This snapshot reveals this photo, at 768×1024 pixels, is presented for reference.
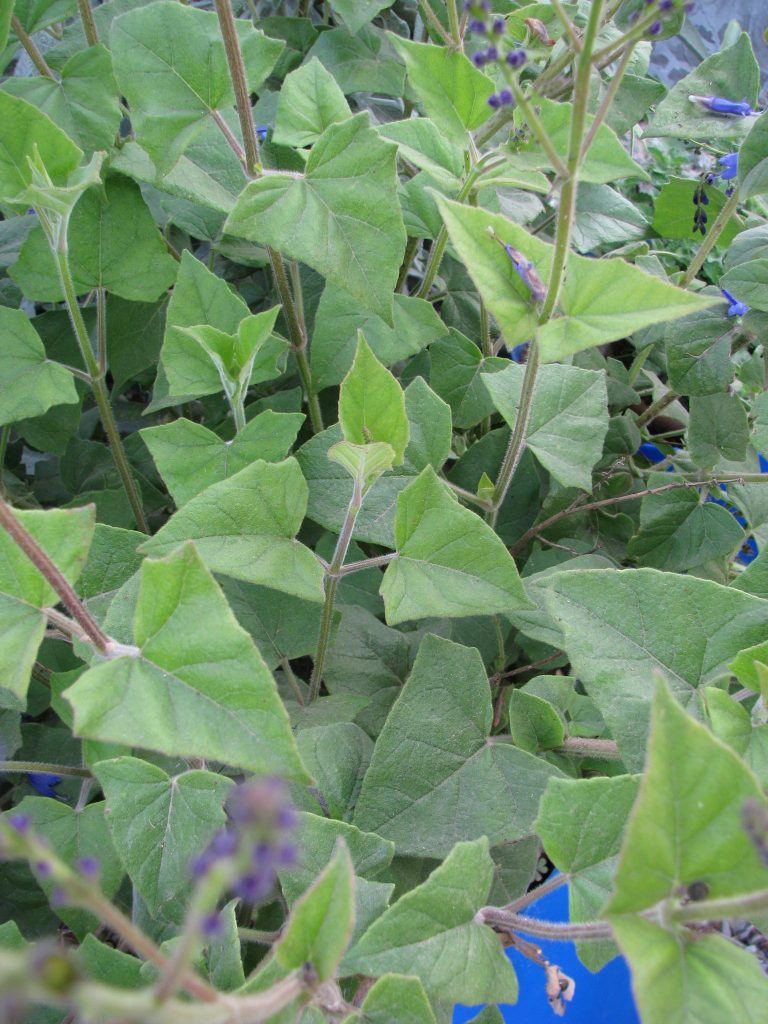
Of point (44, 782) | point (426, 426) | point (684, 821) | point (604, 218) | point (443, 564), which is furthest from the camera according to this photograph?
point (604, 218)

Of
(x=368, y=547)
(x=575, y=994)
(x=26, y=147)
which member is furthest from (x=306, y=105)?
(x=575, y=994)

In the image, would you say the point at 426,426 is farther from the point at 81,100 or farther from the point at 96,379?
the point at 81,100

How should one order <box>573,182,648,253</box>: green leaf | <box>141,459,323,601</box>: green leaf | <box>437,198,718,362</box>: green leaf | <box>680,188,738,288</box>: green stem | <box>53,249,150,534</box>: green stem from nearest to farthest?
<box>437,198,718,362</box>: green leaf < <box>141,459,323,601</box>: green leaf < <box>53,249,150,534</box>: green stem < <box>680,188,738,288</box>: green stem < <box>573,182,648,253</box>: green leaf

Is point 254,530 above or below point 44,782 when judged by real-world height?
above

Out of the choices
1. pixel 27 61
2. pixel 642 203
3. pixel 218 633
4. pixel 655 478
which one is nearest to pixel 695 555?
pixel 655 478

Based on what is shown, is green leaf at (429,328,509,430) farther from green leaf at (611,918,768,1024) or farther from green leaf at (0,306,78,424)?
green leaf at (611,918,768,1024)

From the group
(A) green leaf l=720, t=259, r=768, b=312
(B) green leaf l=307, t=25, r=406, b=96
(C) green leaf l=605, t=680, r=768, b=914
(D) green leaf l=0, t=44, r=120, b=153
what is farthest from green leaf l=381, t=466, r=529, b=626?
(B) green leaf l=307, t=25, r=406, b=96
